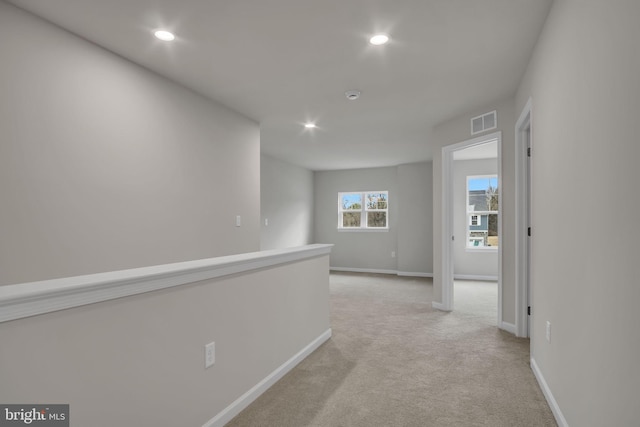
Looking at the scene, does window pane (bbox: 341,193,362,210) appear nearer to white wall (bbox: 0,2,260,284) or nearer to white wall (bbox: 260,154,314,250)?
white wall (bbox: 260,154,314,250)

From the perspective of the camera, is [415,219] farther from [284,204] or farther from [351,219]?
[284,204]

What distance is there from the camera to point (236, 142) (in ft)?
13.7

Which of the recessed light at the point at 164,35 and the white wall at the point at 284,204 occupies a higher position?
the recessed light at the point at 164,35

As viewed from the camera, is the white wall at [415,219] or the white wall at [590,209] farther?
the white wall at [415,219]

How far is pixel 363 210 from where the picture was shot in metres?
8.63

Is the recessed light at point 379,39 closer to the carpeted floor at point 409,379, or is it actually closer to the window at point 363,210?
the carpeted floor at point 409,379

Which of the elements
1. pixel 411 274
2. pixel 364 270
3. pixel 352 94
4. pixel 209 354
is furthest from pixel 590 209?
pixel 364 270

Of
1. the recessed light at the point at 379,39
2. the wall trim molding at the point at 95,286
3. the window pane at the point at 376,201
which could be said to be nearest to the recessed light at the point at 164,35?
the recessed light at the point at 379,39

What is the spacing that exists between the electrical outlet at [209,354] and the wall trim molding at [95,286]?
363 mm

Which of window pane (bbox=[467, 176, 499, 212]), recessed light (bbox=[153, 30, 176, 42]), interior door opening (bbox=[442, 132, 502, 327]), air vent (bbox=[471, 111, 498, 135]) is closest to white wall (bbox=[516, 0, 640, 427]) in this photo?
air vent (bbox=[471, 111, 498, 135])

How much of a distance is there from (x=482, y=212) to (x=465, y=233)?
0.54 metres

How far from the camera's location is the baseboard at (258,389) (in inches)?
78.5

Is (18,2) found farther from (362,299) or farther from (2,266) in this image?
(362,299)

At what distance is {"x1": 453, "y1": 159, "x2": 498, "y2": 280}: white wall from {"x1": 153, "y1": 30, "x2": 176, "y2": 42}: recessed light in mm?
6254
